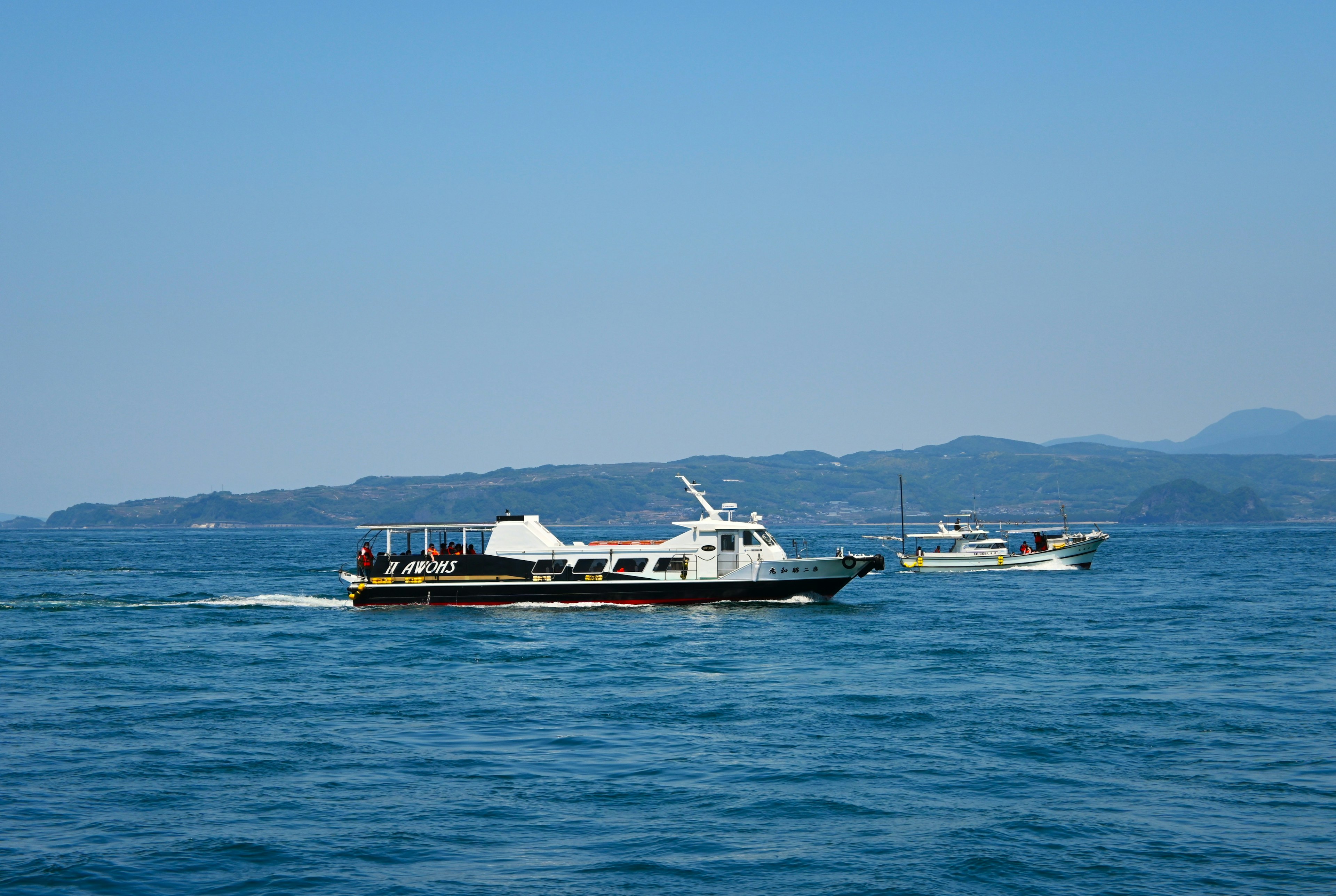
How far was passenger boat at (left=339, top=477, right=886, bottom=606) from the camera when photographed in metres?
53.2

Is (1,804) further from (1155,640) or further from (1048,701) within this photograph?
(1155,640)

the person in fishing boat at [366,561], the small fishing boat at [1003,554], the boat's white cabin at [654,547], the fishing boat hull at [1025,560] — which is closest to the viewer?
the boat's white cabin at [654,547]

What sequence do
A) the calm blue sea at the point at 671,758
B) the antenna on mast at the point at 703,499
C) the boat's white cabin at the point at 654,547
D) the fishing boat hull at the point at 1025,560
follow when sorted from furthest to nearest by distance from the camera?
the fishing boat hull at the point at 1025,560 → the boat's white cabin at the point at 654,547 → the antenna on mast at the point at 703,499 → the calm blue sea at the point at 671,758

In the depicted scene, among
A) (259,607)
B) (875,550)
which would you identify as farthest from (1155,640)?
(875,550)

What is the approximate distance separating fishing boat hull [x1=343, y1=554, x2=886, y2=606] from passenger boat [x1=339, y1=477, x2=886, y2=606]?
37 millimetres

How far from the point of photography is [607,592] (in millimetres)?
53531

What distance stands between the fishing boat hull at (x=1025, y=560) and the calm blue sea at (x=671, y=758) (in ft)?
128

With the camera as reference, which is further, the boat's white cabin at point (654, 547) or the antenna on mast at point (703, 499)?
the boat's white cabin at point (654, 547)

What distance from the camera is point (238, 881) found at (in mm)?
15695

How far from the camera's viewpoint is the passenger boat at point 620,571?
53.2 meters

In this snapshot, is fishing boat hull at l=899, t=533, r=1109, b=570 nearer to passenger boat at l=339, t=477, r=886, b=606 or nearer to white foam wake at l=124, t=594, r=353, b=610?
passenger boat at l=339, t=477, r=886, b=606

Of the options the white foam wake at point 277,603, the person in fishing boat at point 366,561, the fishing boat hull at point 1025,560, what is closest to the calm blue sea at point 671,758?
the person in fishing boat at point 366,561

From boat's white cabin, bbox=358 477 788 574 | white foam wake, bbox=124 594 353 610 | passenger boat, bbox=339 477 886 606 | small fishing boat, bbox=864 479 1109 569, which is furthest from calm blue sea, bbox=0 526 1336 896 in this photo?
small fishing boat, bbox=864 479 1109 569

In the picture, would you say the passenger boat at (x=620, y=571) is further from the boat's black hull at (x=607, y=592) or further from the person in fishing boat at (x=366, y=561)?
the person in fishing boat at (x=366, y=561)
